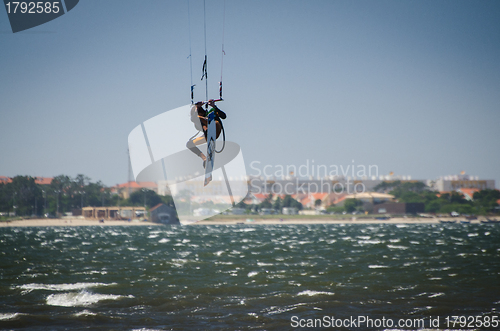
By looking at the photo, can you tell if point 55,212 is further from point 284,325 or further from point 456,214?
point 284,325

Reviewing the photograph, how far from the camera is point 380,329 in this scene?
12.7m

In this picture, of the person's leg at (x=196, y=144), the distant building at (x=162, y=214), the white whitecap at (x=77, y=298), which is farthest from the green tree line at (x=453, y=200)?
the person's leg at (x=196, y=144)

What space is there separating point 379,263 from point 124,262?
1501 cm

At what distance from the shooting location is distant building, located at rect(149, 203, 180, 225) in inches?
4720

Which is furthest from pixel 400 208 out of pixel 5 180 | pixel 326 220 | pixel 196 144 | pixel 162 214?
pixel 196 144

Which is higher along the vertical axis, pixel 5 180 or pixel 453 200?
pixel 5 180

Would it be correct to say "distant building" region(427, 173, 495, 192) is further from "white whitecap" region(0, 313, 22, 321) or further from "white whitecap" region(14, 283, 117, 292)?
"white whitecap" region(0, 313, 22, 321)

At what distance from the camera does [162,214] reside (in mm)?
119875

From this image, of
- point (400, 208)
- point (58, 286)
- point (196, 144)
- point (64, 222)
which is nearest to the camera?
point (196, 144)

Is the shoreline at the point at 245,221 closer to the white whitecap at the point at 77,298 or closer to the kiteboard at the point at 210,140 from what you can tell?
the white whitecap at the point at 77,298

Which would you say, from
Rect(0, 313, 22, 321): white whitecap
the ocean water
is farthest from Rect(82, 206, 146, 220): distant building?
Rect(0, 313, 22, 321): white whitecap

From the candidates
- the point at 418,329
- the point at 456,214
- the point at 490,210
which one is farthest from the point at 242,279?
the point at 490,210

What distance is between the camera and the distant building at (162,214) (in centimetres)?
11989

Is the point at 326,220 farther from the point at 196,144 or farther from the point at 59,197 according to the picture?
the point at 196,144
